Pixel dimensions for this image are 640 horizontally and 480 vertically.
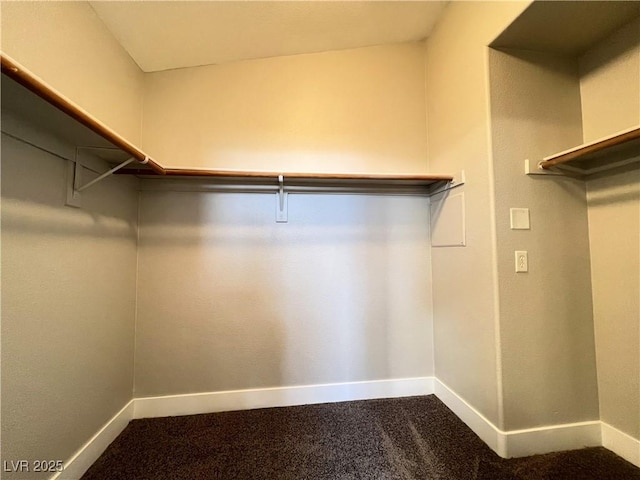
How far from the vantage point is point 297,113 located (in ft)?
6.47

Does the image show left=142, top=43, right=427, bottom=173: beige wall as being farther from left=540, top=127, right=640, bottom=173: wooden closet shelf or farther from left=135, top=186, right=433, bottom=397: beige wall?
left=540, top=127, right=640, bottom=173: wooden closet shelf

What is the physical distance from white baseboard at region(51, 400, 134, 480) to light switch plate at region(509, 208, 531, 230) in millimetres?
2436

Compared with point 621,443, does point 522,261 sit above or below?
above

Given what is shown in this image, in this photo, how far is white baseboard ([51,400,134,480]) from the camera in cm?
118

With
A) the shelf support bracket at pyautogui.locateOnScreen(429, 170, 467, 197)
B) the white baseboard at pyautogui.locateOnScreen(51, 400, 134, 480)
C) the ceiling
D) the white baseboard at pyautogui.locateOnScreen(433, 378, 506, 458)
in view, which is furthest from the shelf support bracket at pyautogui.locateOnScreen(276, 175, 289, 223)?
the white baseboard at pyautogui.locateOnScreen(433, 378, 506, 458)

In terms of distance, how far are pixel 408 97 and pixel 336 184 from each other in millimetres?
927

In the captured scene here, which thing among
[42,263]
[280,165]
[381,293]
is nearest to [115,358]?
[42,263]

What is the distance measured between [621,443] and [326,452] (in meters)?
1.52

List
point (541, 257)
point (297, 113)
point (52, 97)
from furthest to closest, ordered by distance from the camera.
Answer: point (297, 113)
point (541, 257)
point (52, 97)

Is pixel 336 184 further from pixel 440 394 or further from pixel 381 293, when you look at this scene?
pixel 440 394

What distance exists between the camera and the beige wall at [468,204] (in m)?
1.43

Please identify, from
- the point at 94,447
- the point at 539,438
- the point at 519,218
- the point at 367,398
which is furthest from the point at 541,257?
the point at 94,447

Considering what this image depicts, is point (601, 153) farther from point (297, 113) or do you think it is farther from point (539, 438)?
point (297, 113)

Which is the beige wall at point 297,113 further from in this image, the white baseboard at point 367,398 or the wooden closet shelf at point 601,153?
the white baseboard at point 367,398
